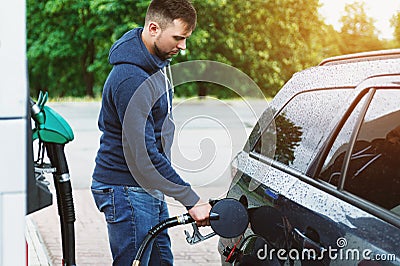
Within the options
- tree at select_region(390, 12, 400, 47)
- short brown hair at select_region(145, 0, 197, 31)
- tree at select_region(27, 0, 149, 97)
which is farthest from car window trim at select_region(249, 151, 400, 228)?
tree at select_region(27, 0, 149, 97)

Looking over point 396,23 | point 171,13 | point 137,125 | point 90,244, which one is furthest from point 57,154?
point 396,23

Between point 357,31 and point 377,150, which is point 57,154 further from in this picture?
point 357,31

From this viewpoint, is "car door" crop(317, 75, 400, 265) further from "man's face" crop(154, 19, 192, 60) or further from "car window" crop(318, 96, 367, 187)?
"man's face" crop(154, 19, 192, 60)

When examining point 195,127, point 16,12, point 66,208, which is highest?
point 16,12

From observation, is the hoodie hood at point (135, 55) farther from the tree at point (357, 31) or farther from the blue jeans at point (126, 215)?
the tree at point (357, 31)

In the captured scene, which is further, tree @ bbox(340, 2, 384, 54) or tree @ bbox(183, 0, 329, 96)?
tree @ bbox(183, 0, 329, 96)

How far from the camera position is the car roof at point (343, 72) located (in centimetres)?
288

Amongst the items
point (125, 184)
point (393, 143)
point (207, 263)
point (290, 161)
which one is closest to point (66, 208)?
point (125, 184)

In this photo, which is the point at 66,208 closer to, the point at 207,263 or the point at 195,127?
the point at 207,263

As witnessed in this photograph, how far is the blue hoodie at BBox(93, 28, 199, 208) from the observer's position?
11.2ft

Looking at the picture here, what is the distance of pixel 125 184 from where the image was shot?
3619 mm

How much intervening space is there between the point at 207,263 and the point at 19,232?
4.88 metres

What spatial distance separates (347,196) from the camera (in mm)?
2775

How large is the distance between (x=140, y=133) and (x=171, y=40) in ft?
1.39
